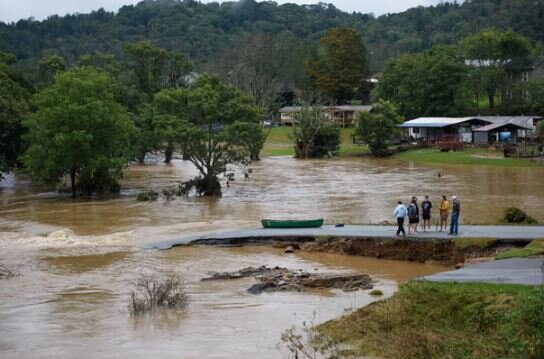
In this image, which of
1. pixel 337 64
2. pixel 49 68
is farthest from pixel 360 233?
→ pixel 337 64

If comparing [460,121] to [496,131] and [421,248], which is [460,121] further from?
[421,248]

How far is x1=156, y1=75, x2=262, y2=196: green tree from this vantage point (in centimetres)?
5503

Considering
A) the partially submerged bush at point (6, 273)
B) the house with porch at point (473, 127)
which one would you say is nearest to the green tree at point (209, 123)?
the partially submerged bush at point (6, 273)

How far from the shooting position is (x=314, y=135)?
302 ft

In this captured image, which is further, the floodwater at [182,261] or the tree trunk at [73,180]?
the tree trunk at [73,180]

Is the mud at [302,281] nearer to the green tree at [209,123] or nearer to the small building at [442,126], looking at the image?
the green tree at [209,123]

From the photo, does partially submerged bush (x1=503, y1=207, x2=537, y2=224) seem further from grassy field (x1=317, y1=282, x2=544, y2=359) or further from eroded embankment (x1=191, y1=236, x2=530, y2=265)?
grassy field (x1=317, y1=282, x2=544, y2=359)

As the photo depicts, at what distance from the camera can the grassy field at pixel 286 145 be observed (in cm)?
9505

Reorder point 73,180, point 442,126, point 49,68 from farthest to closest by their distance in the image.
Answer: point 49,68, point 442,126, point 73,180

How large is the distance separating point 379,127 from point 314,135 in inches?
280

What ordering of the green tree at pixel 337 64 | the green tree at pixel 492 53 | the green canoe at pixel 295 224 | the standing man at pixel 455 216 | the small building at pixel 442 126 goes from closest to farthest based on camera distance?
the standing man at pixel 455 216, the green canoe at pixel 295 224, the small building at pixel 442 126, the green tree at pixel 492 53, the green tree at pixel 337 64

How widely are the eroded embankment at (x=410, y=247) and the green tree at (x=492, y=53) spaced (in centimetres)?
6932

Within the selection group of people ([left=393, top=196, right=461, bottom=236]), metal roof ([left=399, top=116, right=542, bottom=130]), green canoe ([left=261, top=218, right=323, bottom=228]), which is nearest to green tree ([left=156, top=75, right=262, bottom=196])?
green canoe ([left=261, top=218, right=323, bottom=228])

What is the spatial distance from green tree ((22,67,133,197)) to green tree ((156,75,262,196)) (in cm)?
356
